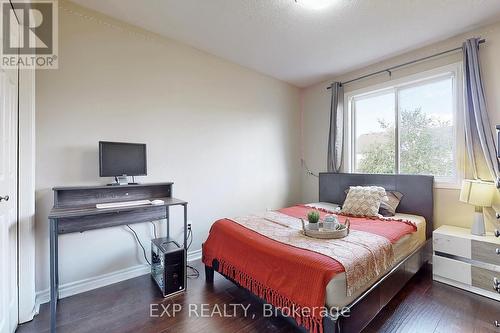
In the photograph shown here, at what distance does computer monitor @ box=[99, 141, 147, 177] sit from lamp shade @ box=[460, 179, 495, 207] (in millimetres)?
3343

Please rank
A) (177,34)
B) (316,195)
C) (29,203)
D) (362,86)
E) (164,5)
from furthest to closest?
(316,195), (362,86), (177,34), (164,5), (29,203)

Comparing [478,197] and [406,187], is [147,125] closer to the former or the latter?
[406,187]

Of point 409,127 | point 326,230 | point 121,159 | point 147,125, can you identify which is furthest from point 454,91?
point 121,159

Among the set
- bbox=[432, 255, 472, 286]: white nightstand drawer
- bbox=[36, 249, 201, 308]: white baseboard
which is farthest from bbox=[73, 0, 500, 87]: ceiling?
bbox=[36, 249, 201, 308]: white baseboard

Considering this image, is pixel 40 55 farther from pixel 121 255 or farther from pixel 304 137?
pixel 304 137

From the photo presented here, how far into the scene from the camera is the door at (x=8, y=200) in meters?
1.48

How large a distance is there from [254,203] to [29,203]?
265 cm

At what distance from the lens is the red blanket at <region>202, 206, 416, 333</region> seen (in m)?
1.45

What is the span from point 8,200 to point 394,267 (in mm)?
3056

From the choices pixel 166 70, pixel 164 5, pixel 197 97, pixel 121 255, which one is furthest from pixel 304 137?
pixel 121 255

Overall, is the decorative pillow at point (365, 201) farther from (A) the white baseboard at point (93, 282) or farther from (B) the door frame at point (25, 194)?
(B) the door frame at point (25, 194)

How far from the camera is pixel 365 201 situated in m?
2.89

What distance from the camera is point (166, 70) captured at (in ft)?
9.16

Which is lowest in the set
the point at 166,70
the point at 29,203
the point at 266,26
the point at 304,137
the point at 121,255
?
the point at 121,255
